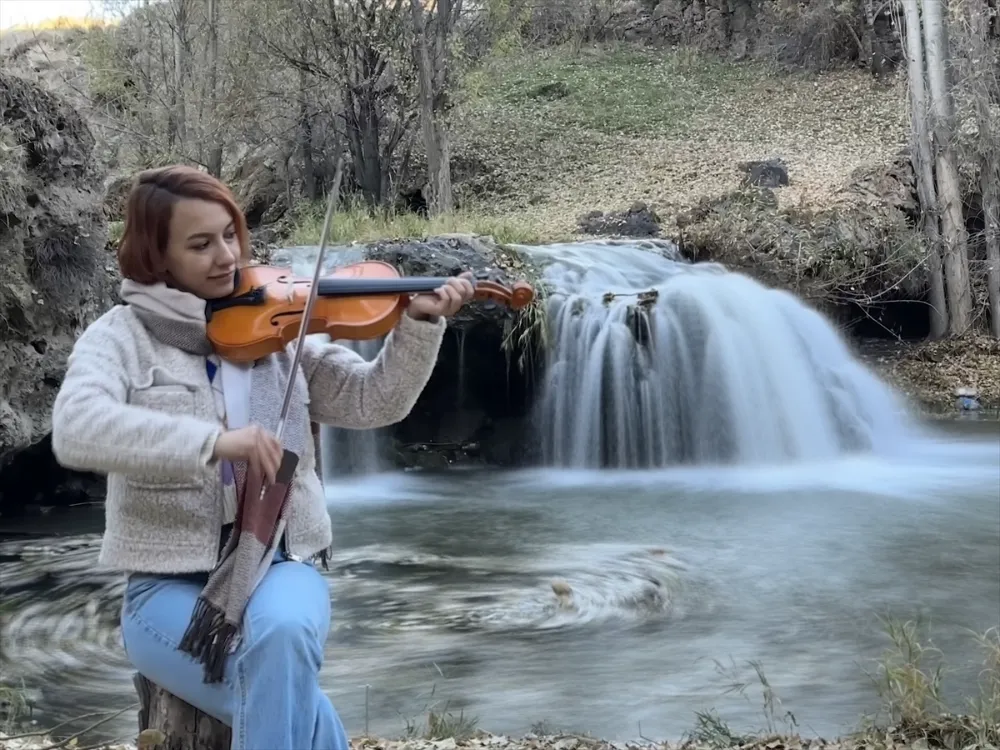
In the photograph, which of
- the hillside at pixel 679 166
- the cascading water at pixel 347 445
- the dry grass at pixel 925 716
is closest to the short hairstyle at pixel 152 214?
the dry grass at pixel 925 716

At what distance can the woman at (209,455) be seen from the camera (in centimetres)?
170

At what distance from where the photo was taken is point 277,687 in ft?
5.60

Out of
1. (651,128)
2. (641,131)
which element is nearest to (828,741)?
(641,131)

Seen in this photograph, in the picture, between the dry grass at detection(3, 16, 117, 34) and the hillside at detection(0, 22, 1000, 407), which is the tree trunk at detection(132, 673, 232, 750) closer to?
the hillside at detection(0, 22, 1000, 407)

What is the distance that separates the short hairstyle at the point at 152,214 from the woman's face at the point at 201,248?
1 cm

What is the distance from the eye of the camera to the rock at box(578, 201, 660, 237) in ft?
42.8

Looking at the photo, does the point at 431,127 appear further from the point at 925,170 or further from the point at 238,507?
the point at 238,507

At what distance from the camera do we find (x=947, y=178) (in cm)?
1251

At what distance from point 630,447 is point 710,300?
1.69 meters

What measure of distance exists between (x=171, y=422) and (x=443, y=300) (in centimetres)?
58

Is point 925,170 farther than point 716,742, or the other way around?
point 925,170

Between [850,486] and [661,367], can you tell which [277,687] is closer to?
[850,486]

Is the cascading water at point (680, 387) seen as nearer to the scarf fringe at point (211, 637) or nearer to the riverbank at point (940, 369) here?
the riverbank at point (940, 369)

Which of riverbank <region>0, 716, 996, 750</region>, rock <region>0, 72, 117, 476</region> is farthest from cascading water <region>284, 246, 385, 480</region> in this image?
riverbank <region>0, 716, 996, 750</region>
